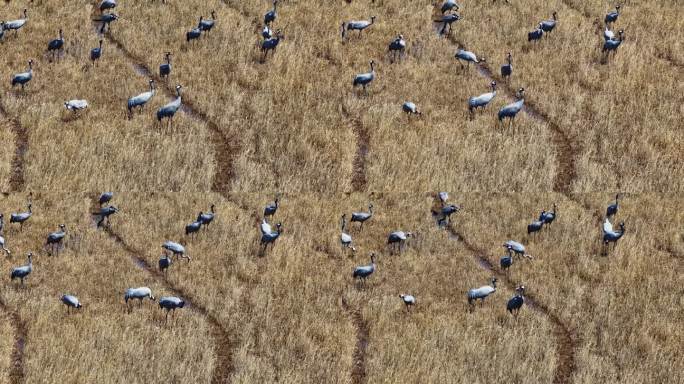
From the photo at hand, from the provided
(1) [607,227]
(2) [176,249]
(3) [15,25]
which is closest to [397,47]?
(1) [607,227]

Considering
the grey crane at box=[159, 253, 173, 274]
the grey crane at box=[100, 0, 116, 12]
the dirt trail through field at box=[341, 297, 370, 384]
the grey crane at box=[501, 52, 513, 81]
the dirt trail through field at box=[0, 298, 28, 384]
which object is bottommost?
the dirt trail through field at box=[341, 297, 370, 384]

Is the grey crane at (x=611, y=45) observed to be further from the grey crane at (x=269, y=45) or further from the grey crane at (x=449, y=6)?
the grey crane at (x=269, y=45)

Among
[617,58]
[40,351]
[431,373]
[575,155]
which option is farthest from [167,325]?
[617,58]

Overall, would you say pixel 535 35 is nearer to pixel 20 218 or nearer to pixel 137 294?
pixel 137 294

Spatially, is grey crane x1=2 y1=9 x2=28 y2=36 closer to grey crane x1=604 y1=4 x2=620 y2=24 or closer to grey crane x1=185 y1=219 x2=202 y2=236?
grey crane x1=185 y1=219 x2=202 y2=236

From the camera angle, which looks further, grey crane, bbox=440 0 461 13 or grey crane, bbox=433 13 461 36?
grey crane, bbox=440 0 461 13

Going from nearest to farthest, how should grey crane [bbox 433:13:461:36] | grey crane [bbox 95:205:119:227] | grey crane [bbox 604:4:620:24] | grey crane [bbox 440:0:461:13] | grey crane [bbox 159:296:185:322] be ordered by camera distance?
grey crane [bbox 159:296:185:322] → grey crane [bbox 95:205:119:227] → grey crane [bbox 433:13:461:36] → grey crane [bbox 604:4:620:24] → grey crane [bbox 440:0:461:13]

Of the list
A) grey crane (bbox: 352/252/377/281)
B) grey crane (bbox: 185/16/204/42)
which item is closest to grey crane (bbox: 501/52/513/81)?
grey crane (bbox: 185/16/204/42)

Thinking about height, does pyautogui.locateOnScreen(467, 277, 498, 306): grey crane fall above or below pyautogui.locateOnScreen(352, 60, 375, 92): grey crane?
below
